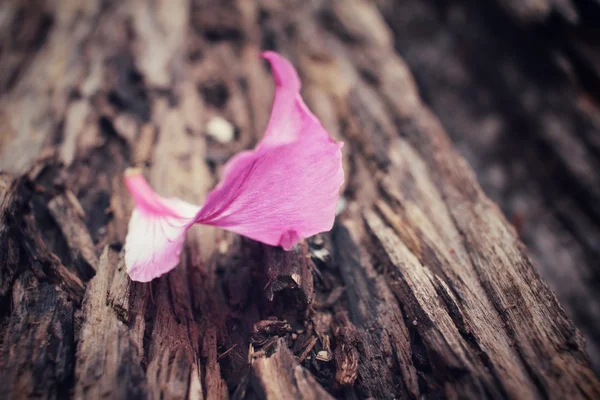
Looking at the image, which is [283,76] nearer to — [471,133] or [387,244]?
[387,244]

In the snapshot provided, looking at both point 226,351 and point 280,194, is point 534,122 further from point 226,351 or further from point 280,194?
point 226,351

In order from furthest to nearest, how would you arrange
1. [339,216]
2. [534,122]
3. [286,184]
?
[534,122], [339,216], [286,184]

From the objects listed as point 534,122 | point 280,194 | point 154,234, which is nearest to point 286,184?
point 280,194

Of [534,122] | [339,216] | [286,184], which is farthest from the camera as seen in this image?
[534,122]

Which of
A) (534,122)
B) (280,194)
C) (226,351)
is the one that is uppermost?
(534,122)

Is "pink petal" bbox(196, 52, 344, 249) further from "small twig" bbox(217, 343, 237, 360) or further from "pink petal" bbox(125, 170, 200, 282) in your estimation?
"small twig" bbox(217, 343, 237, 360)

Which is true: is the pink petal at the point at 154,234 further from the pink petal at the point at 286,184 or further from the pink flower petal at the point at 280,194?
the pink petal at the point at 286,184

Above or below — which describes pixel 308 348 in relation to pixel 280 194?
below

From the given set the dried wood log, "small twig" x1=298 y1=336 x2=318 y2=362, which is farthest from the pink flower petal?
the dried wood log
